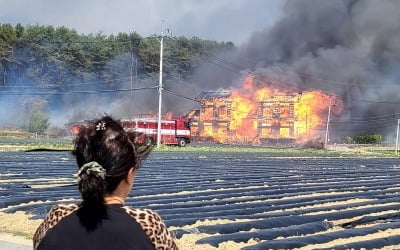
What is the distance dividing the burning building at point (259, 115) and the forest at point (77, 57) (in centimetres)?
1013

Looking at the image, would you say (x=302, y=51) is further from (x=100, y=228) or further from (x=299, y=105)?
(x=100, y=228)

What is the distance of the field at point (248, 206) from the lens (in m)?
7.11

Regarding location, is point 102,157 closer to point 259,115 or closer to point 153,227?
point 153,227

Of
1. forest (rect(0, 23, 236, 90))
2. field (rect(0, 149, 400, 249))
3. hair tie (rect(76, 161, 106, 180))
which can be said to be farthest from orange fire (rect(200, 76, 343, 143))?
hair tie (rect(76, 161, 106, 180))

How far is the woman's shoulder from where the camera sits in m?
2.11

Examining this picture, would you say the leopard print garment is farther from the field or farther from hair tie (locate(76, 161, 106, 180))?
the field

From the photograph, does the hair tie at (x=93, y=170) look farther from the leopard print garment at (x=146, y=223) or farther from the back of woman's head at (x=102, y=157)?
the leopard print garment at (x=146, y=223)

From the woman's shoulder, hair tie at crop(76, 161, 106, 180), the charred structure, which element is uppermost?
the charred structure

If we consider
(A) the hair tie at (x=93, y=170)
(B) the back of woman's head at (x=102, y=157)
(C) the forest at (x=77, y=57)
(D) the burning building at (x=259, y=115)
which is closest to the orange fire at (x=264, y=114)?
(D) the burning building at (x=259, y=115)

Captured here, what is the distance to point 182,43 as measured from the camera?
75062mm

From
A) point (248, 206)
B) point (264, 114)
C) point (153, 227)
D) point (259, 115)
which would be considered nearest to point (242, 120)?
point (259, 115)

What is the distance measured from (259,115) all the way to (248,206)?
46590 millimetres

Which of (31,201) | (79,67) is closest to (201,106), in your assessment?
(79,67)

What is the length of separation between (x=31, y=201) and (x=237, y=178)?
6.80m
